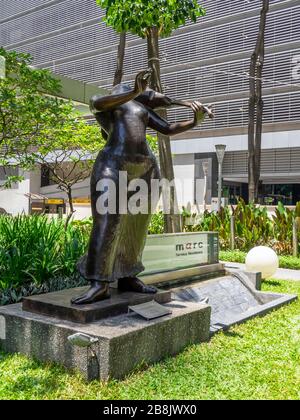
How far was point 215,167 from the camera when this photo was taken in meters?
30.1

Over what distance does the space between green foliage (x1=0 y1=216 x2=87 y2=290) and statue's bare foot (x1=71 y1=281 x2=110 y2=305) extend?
160 centimetres

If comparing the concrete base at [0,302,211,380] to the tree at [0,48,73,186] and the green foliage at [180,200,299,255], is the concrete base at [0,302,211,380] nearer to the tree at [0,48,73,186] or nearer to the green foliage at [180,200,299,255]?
the tree at [0,48,73,186]

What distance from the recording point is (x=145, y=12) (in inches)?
288

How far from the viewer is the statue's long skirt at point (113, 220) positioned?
4422 millimetres

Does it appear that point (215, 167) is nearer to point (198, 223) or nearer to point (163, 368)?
point (198, 223)

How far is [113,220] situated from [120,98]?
116 centimetres

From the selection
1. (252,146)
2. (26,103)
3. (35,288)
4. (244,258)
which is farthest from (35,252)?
(252,146)

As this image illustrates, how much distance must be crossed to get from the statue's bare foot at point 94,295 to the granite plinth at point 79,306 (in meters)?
0.05

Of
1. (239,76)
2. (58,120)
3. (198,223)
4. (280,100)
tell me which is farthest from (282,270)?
(239,76)

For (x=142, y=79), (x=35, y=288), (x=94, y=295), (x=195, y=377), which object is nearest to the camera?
(x=195, y=377)

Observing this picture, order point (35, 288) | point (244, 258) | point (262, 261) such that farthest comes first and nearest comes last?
point (244, 258) < point (262, 261) < point (35, 288)

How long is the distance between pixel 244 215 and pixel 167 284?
8.09 m

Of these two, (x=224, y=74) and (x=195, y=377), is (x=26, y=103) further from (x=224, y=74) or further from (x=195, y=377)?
(x=224, y=74)

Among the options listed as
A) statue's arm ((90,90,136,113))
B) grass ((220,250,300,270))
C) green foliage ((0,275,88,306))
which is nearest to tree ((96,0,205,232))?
statue's arm ((90,90,136,113))
